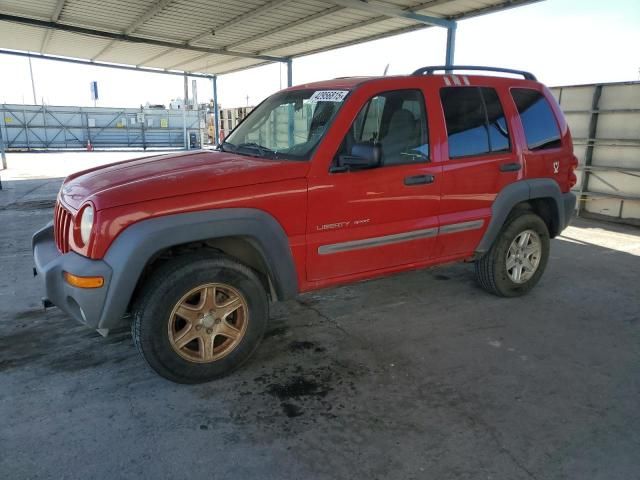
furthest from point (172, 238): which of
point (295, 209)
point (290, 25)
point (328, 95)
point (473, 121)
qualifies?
point (290, 25)

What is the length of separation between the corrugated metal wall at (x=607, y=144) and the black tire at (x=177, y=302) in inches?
319

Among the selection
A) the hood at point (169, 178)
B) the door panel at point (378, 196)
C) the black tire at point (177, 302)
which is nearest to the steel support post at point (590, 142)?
the door panel at point (378, 196)

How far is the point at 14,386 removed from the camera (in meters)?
3.04

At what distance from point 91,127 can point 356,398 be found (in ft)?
109

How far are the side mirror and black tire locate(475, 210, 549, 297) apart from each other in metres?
1.81

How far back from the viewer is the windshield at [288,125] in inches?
135

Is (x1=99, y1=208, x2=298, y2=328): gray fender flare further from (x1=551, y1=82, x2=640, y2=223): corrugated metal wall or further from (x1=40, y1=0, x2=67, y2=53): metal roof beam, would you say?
(x1=40, y1=0, x2=67, y2=53): metal roof beam

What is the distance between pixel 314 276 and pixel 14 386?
6.71 ft

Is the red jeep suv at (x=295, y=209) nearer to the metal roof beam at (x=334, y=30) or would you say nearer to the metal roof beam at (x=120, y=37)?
the metal roof beam at (x=334, y=30)

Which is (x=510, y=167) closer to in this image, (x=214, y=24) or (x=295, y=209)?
(x=295, y=209)

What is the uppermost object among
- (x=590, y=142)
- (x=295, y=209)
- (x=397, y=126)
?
(x=397, y=126)

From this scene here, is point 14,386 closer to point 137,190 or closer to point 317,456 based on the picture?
point 137,190

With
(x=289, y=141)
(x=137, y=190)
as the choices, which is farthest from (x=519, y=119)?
(x=137, y=190)

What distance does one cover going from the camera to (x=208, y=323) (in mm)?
3090
